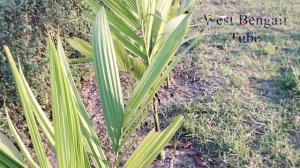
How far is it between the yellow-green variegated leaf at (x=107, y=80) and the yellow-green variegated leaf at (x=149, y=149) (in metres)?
0.06

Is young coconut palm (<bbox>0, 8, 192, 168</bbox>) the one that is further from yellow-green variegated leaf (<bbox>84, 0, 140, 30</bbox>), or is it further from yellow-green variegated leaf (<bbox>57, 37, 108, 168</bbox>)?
yellow-green variegated leaf (<bbox>84, 0, 140, 30</bbox>)

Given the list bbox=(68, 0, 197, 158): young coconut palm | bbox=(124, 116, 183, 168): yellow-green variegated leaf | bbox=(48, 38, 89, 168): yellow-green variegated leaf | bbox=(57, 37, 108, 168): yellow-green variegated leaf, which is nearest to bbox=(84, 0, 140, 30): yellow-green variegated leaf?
bbox=(68, 0, 197, 158): young coconut palm

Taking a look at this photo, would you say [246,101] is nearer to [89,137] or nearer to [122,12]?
[122,12]

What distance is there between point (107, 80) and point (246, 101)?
65.0 inches

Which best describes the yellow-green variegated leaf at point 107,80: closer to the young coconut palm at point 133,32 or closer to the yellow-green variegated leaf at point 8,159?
the yellow-green variegated leaf at point 8,159

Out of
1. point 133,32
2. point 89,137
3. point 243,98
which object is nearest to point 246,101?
point 243,98

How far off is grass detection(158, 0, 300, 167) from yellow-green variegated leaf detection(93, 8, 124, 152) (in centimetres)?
117

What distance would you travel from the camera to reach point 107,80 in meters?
1.13

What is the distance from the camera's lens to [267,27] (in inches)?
142

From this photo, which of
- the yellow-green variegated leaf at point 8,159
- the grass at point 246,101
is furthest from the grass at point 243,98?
the yellow-green variegated leaf at point 8,159

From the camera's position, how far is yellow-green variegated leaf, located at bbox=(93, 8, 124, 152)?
1092mm

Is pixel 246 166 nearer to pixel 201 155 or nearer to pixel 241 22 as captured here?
pixel 201 155

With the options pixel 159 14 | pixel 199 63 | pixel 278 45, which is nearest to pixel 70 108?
pixel 159 14

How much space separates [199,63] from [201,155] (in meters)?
1.02
